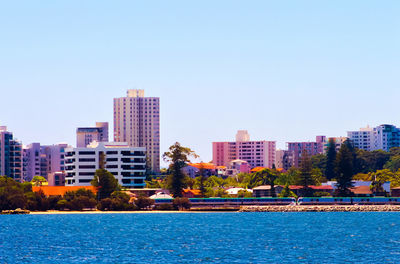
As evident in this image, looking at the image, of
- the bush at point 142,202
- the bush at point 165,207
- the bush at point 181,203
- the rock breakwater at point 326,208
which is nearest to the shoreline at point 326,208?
the rock breakwater at point 326,208

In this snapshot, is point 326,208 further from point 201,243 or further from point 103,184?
point 201,243

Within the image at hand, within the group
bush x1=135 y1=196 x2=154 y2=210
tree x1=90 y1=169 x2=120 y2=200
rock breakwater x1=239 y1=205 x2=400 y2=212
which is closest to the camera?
tree x1=90 y1=169 x2=120 y2=200

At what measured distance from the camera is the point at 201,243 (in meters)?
95.7

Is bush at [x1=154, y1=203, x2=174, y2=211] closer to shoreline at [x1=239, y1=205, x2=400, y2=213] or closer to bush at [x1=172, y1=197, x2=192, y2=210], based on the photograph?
bush at [x1=172, y1=197, x2=192, y2=210]

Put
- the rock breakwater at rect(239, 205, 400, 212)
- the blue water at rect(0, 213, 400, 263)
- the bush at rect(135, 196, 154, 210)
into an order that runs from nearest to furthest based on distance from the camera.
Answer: the blue water at rect(0, 213, 400, 263), the bush at rect(135, 196, 154, 210), the rock breakwater at rect(239, 205, 400, 212)

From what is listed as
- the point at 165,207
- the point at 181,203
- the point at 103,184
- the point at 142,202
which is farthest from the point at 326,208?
the point at 103,184

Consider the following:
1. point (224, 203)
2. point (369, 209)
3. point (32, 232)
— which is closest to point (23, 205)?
point (224, 203)

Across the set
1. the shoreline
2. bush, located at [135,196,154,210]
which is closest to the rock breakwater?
the shoreline

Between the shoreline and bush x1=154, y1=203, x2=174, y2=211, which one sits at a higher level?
bush x1=154, y1=203, x2=174, y2=211

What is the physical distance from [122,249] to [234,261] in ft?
59.2

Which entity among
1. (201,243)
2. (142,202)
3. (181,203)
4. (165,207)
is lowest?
(201,243)

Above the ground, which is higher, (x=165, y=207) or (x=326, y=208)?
(x=165, y=207)

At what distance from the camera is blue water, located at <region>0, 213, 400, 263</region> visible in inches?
3027

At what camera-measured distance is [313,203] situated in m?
200
